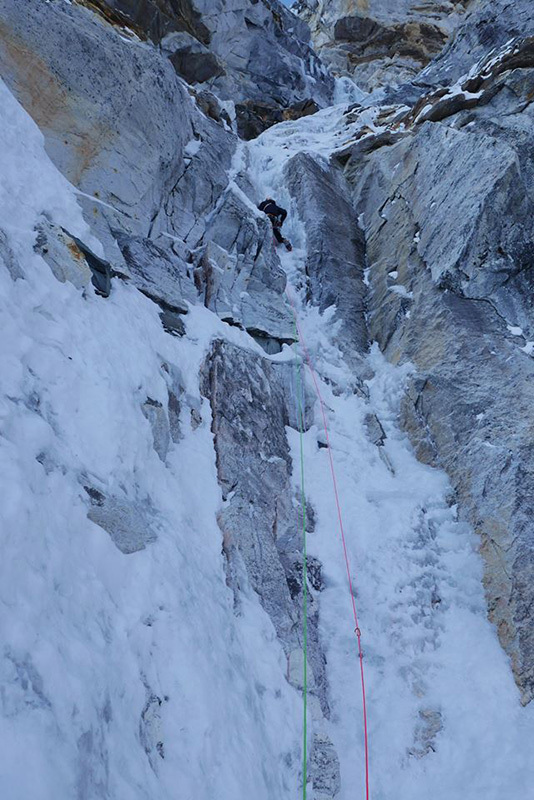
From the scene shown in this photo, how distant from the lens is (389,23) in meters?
36.4

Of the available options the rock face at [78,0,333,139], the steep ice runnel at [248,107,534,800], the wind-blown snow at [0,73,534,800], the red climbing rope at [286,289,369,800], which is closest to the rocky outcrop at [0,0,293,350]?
the red climbing rope at [286,289,369,800]

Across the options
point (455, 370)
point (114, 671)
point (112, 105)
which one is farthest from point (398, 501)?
point (112, 105)

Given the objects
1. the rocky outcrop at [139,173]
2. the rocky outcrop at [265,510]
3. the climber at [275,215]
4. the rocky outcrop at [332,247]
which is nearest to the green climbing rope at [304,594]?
the rocky outcrop at [265,510]

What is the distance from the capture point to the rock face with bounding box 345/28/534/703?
245 inches

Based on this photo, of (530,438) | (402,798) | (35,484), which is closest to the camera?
(35,484)

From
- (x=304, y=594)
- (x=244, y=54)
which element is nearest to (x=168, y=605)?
(x=304, y=594)

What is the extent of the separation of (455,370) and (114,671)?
6824mm

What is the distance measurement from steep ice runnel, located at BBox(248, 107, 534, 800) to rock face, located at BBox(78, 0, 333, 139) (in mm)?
21831

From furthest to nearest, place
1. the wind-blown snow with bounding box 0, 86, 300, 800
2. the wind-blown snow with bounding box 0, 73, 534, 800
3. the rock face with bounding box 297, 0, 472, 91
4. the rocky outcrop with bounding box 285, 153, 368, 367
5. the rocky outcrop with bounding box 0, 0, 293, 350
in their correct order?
the rock face with bounding box 297, 0, 472, 91 → the rocky outcrop with bounding box 285, 153, 368, 367 → the rocky outcrop with bounding box 0, 0, 293, 350 → the wind-blown snow with bounding box 0, 73, 534, 800 → the wind-blown snow with bounding box 0, 86, 300, 800

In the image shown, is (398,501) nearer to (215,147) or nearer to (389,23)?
(215,147)

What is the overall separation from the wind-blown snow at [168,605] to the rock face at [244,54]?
20.5 metres

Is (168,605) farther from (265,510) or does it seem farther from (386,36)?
(386,36)

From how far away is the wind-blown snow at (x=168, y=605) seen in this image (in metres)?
2.69

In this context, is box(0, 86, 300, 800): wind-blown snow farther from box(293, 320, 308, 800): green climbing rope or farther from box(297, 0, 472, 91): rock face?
box(297, 0, 472, 91): rock face
